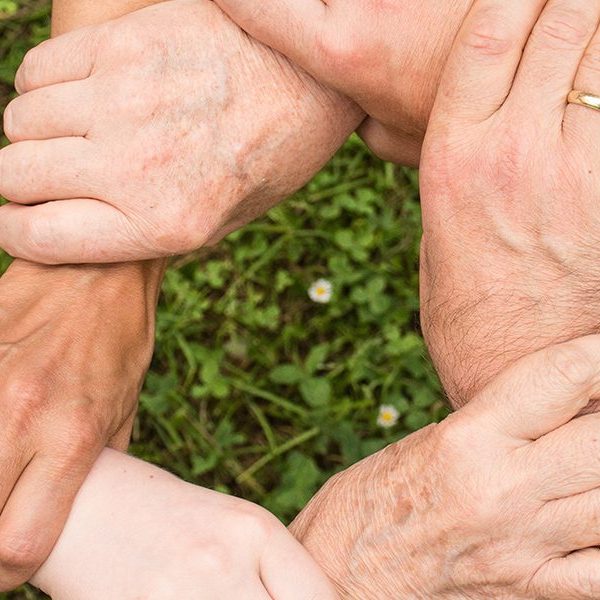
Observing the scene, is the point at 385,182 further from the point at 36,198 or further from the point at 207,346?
the point at 36,198

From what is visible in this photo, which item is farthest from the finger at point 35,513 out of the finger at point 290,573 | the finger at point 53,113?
the finger at point 53,113

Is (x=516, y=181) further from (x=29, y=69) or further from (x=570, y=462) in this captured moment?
(x=29, y=69)

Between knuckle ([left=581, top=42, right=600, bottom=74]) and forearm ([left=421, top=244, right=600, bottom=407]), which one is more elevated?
knuckle ([left=581, top=42, right=600, bottom=74])

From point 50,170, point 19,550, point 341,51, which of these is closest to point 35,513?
point 19,550

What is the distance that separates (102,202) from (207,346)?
1.39 meters

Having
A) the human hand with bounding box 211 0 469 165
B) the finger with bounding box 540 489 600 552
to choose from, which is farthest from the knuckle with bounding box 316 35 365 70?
the finger with bounding box 540 489 600 552

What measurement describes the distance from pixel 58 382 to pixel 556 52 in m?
1.19

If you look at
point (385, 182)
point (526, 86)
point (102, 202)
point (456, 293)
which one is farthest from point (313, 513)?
point (385, 182)

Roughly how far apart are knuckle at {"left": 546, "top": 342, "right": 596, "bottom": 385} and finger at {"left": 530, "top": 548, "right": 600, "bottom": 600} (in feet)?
1.03

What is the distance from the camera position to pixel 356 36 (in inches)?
76.3

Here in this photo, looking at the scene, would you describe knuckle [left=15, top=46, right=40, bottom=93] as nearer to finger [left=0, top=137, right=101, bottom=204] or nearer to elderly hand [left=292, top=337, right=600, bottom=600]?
finger [left=0, top=137, right=101, bottom=204]

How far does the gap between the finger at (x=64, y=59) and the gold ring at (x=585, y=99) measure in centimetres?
104

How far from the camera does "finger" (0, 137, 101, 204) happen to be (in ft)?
6.74

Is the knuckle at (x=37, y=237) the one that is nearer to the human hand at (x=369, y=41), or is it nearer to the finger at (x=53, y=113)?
the finger at (x=53, y=113)
